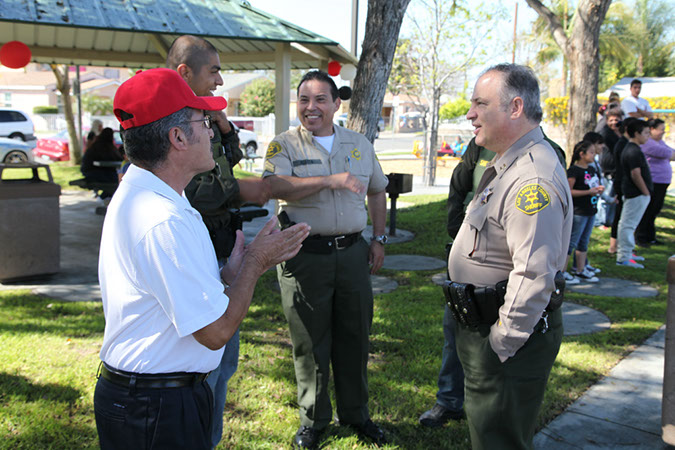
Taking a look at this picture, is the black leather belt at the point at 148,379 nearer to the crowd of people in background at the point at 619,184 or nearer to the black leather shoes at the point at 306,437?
the black leather shoes at the point at 306,437

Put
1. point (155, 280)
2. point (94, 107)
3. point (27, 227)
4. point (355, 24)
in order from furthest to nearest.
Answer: point (94, 107), point (355, 24), point (27, 227), point (155, 280)

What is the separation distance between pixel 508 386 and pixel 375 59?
17.8ft

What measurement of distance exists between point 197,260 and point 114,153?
10029mm

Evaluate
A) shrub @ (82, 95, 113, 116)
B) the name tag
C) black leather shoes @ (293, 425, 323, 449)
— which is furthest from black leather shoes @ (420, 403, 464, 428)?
shrub @ (82, 95, 113, 116)

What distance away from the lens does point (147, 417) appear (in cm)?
178

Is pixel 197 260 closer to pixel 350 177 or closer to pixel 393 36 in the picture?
pixel 350 177

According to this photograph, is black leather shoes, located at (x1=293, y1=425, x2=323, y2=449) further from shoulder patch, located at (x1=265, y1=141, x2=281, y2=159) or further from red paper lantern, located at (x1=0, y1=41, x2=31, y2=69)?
red paper lantern, located at (x1=0, y1=41, x2=31, y2=69)

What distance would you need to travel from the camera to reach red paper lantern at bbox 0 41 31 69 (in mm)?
7871

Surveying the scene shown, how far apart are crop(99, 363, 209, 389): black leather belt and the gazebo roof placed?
5.43 meters

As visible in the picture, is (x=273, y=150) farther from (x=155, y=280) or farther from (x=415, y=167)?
(x=415, y=167)

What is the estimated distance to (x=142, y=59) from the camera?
37.0 feet

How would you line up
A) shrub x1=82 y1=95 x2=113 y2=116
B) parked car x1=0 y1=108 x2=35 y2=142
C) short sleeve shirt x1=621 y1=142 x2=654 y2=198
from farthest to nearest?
shrub x1=82 y1=95 x2=113 y2=116
parked car x1=0 y1=108 x2=35 y2=142
short sleeve shirt x1=621 y1=142 x2=654 y2=198

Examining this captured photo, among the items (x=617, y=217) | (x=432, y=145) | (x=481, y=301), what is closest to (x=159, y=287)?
(x=481, y=301)

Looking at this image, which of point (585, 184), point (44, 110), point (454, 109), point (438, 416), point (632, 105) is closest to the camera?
point (438, 416)
